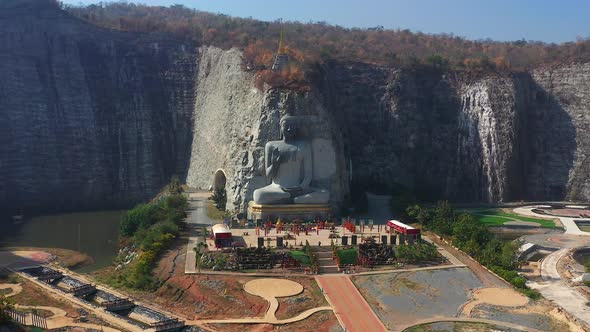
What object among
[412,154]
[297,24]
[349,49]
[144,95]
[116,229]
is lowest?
[116,229]

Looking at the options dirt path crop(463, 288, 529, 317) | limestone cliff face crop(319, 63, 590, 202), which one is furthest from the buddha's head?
dirt path crop(463, 288, 529, 317)

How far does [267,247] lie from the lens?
28500 millimetres

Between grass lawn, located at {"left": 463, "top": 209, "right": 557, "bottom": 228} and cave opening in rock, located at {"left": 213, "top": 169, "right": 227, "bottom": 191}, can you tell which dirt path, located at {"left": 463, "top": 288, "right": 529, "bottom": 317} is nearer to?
grass lawn, located at {"left": 463, "top": 209, "right": 557, "bottom": 228}

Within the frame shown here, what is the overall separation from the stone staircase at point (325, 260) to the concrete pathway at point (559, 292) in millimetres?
8150

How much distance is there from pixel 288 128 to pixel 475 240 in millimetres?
12996

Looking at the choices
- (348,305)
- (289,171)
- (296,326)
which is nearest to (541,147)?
(289,171)

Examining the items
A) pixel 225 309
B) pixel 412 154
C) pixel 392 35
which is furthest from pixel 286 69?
pixel 392 35

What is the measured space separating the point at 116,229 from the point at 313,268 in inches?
737

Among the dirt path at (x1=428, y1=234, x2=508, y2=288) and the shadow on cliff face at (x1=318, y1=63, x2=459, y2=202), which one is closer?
the dirt path at (x1=428, y1=234, x2=508, y2=288)

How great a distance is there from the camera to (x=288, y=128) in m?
36.8

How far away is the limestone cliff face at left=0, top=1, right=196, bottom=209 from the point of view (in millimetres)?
48531

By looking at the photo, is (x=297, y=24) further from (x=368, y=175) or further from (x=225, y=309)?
(x=225, y=309)

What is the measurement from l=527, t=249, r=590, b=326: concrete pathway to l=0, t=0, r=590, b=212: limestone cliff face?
2028 cm

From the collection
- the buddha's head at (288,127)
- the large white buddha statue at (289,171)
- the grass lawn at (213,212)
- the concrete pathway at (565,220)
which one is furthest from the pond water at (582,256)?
the grass lawn at (213,212)
